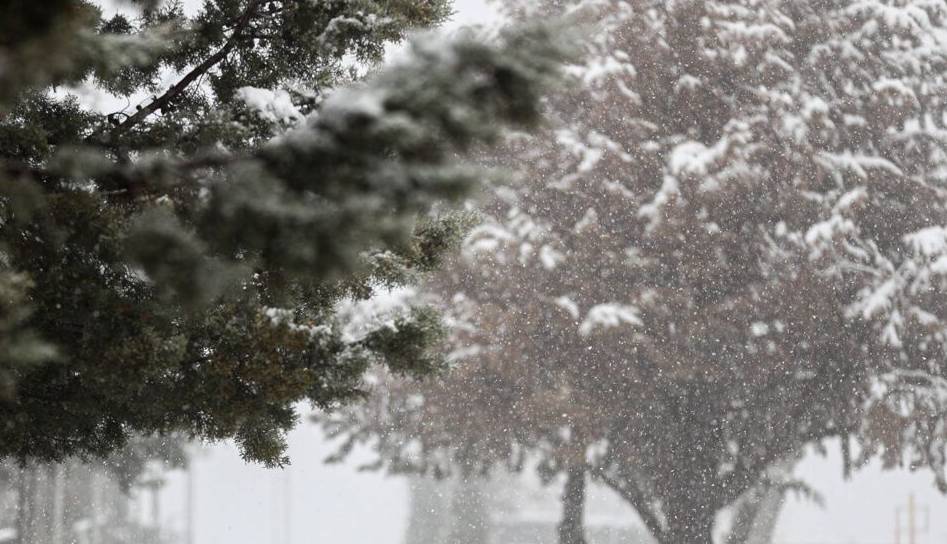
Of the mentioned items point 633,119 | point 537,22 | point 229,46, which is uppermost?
point 633,119

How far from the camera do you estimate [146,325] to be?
564 cm

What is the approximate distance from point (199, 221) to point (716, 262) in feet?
34.8

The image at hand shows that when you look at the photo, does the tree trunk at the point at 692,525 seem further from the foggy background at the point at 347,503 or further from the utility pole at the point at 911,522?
the foggy background at the point at 347,503

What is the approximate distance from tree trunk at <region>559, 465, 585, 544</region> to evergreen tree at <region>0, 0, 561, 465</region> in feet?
31.4

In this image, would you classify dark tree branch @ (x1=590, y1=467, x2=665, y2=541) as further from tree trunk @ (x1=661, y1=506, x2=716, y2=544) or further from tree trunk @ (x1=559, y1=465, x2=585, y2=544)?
tree trunk @ (x1=661, y1=506, x2=716, y2=544)

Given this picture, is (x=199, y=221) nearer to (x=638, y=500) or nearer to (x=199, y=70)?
(x=199, y=70)

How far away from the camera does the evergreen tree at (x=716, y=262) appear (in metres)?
13.2

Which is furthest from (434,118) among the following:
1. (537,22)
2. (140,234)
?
(140,234)

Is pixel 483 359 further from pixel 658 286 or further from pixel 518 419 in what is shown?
pixel 658 286

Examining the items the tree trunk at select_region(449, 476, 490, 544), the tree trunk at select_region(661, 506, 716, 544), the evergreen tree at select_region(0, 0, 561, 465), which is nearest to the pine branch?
the evergreen tree at select_region(0, 0, 561, 465)

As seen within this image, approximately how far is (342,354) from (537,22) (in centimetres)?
302

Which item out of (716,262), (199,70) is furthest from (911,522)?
(199,70)

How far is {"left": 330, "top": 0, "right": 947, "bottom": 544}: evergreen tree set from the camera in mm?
13242

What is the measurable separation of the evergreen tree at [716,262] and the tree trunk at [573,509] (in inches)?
45.3
